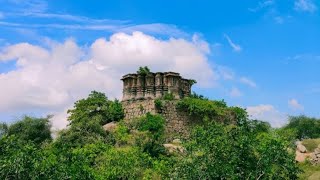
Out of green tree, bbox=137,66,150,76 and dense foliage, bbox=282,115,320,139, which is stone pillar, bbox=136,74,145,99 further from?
dense foliage, bbox=282,115,320,139

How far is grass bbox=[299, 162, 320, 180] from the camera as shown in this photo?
26.2 m

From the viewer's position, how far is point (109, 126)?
40.1 metres

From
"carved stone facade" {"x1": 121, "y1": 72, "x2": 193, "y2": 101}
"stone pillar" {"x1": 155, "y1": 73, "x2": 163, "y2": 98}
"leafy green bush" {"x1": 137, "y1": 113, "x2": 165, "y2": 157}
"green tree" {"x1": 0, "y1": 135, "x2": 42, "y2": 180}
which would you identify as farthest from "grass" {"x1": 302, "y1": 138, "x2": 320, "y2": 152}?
"green tree" {"x1": 0, "y1": 135, "x2": 42, "y2": 180}

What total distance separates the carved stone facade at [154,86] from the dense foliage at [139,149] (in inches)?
60.7

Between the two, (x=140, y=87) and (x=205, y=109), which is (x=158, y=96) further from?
(x=205, y=109)

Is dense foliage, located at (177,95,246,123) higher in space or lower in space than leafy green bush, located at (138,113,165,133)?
higher

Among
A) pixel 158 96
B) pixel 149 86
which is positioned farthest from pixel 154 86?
pixel 158 96

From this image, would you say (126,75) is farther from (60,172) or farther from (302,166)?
(60,172)

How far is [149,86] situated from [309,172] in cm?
1827

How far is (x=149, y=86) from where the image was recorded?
141 ft

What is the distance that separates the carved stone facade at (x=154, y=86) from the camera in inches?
1676

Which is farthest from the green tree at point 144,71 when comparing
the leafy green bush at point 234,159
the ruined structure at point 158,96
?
the leafy green bush at point 234,159

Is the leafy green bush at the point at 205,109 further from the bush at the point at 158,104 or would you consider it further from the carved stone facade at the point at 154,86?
the carved stone facade at the point at 154,86

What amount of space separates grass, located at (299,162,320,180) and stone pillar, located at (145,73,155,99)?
54.2 ft
